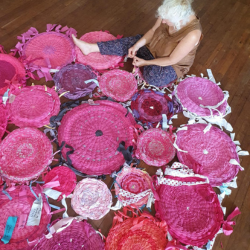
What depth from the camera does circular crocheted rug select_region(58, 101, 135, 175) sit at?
112 cm

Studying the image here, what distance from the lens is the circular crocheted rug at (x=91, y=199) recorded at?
1.00m

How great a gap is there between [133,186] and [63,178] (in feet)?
1.21

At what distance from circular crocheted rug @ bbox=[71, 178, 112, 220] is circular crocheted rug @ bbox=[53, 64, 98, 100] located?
1.83 feet

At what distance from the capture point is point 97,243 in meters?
0.95

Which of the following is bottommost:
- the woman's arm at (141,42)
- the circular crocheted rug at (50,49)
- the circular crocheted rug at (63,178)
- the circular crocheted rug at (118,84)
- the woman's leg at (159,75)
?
the circular crocheted rug at (63,178)

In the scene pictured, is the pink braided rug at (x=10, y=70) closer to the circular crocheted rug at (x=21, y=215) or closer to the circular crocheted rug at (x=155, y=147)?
the circular crocheted rug at (x=21, y=215)

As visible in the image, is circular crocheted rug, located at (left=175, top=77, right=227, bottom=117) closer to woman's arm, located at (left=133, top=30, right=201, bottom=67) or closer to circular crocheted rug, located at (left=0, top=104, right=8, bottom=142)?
woman's arm, located at (left=133, top=30, right=201, bottom=67)

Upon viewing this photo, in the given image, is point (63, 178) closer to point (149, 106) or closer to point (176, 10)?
point (149, 106)

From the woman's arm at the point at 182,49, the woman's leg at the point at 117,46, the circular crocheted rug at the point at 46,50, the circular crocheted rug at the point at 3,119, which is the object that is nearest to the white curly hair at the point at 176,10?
the woman's arm at the point at 182,49

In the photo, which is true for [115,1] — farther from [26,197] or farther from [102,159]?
[26,197]

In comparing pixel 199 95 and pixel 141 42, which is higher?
pixel 141 42

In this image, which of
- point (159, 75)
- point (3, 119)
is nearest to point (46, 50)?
point (3, 119)

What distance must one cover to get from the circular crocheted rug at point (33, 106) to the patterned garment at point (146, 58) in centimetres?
50

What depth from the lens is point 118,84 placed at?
4.58ft
